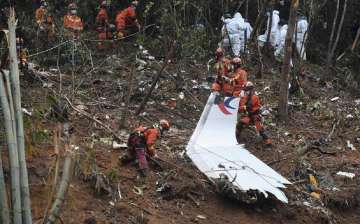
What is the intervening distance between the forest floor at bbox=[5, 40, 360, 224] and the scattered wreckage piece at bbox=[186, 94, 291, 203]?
0.21 m

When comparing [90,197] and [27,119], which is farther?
[90,197]

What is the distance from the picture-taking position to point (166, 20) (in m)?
12.3

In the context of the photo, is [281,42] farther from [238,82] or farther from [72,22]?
[238,82]

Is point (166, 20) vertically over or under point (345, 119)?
over

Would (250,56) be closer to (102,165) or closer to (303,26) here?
(303,26)

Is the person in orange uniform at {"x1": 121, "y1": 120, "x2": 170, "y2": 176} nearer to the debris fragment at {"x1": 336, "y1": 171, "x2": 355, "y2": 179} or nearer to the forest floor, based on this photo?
the forest floor

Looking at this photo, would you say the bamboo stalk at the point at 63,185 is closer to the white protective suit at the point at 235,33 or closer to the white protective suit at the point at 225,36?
the white protective suit at the point at 225,36

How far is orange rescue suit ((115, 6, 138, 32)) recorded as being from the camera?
44.2 ft

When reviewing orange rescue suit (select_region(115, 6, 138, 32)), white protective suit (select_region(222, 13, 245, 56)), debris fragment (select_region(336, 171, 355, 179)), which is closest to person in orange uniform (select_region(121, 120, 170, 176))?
debris fragment (select_region(336, 171, 355, 179))

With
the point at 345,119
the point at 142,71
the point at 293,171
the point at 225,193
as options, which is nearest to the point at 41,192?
the point at 225,193

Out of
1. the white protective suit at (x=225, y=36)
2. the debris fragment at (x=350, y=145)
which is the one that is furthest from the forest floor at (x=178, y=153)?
the white protective suit at (x=225, y=36)

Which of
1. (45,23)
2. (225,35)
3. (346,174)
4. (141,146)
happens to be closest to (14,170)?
(141,146)

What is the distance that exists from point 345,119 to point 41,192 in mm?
7001

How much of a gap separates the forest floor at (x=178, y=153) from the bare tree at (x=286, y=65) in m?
0.26
